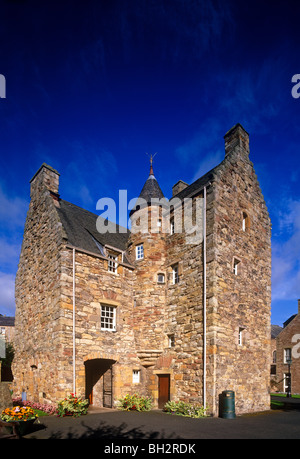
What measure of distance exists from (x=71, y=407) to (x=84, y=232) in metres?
8.86

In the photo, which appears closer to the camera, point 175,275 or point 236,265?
point 236,265

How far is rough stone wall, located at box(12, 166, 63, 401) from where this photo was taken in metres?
15.7

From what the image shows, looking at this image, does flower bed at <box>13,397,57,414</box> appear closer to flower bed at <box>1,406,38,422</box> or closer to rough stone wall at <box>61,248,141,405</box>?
rough stone wall at <box>61,248,141,405</box>

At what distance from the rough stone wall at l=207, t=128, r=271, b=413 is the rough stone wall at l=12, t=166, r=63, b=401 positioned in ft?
23.8

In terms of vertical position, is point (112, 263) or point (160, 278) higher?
point (112, 263)

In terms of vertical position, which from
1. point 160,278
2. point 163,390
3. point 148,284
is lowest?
point 163,390

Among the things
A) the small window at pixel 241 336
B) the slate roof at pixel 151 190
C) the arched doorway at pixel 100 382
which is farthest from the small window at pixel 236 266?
the arched doorway at pixel 100 382

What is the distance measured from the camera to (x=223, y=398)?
1414 cm

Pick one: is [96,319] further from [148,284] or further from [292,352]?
[292,352]

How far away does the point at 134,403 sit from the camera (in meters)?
16.1

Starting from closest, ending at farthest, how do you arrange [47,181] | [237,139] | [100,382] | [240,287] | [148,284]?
[240,287] < [100,382] < [148,284] < [47,181] < [237,139]

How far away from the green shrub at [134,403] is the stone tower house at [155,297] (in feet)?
1.83

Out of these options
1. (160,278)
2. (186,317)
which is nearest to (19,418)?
(186,317)
